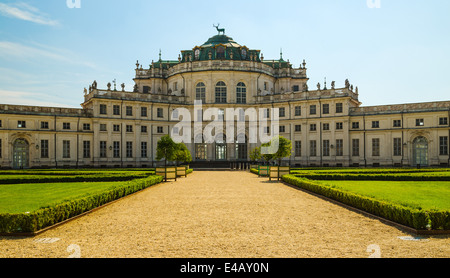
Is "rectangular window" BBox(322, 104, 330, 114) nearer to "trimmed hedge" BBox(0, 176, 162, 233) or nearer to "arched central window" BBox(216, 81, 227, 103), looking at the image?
"arched central window" BBox(216, 81, 227, 103)

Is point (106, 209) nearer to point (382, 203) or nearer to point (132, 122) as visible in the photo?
point (382, 203)

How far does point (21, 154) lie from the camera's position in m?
51.0

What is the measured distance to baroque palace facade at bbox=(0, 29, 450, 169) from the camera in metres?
51.2

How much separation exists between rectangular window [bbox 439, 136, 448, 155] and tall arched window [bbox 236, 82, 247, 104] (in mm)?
30299

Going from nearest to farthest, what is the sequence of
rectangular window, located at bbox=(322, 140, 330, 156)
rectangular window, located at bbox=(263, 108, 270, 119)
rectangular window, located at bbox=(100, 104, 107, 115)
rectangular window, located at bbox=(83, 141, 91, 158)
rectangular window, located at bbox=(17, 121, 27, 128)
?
rectangular window, located at bbox=(17, 121, 27, 128), rectangular window, located at bbox=(83, 141, 91, 158), rectangular window, located at bbox=(100, 104, 107, 115), rectangular window, located at bbox=(322, 140, 330, 156), rectangular window, located at bbox=(263, 108, 270, 119)

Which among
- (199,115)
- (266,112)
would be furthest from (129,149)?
(266,112)

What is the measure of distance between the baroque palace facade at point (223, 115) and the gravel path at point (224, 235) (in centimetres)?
3428

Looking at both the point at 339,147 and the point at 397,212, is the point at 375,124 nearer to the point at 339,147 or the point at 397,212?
the point at 339,147

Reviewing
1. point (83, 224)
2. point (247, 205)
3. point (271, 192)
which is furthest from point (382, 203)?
point (83, 224)

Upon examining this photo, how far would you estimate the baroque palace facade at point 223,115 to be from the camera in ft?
168

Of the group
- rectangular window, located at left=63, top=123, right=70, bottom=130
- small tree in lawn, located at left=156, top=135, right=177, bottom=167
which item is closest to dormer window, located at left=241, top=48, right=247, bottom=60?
rectangular window, located at left=63, top=123, right=70, bottom=130

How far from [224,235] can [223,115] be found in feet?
168

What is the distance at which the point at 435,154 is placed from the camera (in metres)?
50.1

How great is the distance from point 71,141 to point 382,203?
165 ft
